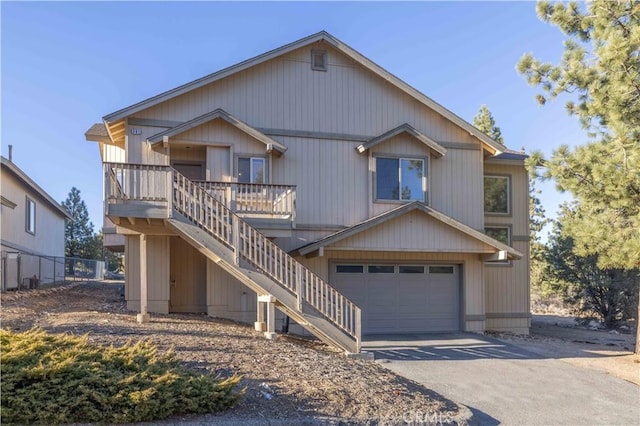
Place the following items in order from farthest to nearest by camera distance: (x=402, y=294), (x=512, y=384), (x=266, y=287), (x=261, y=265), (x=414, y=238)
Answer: (x=402, y=294)
(x=414, y=238)
(x=261, y=265)
(x=266, y=287)
(x=512, y=384)

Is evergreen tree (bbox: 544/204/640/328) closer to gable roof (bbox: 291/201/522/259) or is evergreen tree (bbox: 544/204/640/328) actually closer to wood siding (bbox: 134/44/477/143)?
gable roof (bbox: 291/201/522/259)

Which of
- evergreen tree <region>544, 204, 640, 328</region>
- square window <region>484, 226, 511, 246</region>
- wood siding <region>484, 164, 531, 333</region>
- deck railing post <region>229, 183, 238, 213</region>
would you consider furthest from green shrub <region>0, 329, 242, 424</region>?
evergreen tree <region>544, 204, 640, 328</region>

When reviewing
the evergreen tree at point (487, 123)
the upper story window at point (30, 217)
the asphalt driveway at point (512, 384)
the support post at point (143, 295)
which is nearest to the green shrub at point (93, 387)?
the asphalt driveway at point (512, 384)

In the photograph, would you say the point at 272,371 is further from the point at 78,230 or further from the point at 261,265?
the point at 78,230

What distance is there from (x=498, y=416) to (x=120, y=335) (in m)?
6.25

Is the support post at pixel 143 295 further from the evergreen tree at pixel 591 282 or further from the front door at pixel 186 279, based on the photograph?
the evergreen tree at pixel 591 282

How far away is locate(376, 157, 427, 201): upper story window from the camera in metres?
15.0

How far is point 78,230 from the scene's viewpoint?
4681 cm

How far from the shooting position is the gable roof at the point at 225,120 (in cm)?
1291

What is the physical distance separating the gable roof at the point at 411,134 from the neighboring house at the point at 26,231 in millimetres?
12104

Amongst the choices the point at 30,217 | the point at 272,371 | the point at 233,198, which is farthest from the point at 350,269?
the point at 30,217


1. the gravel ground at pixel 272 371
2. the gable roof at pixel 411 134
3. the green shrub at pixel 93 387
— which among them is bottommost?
the gravel ground at pixel 272 371

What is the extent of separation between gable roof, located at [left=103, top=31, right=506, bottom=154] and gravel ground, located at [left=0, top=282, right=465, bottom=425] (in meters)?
5.42

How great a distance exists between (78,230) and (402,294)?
40474 millimetres
